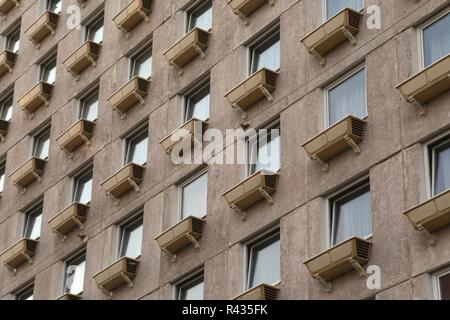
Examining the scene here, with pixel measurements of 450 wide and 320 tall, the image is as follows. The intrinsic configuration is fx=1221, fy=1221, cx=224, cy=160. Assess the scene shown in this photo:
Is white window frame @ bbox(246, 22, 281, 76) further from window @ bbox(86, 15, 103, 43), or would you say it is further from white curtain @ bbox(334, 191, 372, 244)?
window @ bbox(86, 15, 103, 43)

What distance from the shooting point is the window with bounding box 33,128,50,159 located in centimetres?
4631

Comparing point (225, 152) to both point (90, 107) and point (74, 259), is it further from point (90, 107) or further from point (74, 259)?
point (90, 107)

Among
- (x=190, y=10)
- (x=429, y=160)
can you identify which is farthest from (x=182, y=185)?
(x=429, y=160)

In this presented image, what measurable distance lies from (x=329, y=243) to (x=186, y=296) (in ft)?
19.3

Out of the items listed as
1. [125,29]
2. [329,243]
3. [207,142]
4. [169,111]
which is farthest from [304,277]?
[125,29]

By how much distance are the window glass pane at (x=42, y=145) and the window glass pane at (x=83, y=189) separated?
3280 mm

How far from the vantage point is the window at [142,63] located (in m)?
42.7

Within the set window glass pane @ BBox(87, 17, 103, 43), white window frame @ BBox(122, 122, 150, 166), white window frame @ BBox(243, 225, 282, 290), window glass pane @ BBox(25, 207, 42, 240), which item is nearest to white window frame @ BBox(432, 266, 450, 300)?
white window frame @ BBox(243, 225, 282, 290)

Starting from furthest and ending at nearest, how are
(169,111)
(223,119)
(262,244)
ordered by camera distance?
(169,111) → (223,119) → (262,244)

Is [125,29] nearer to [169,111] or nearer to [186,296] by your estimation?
[169,111]

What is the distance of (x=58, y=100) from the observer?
Result: 152ft

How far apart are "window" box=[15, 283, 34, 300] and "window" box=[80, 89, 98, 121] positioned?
21.1 ft

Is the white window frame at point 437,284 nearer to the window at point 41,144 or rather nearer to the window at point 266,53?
the window at point 266,53

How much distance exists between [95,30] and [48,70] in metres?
3.20
